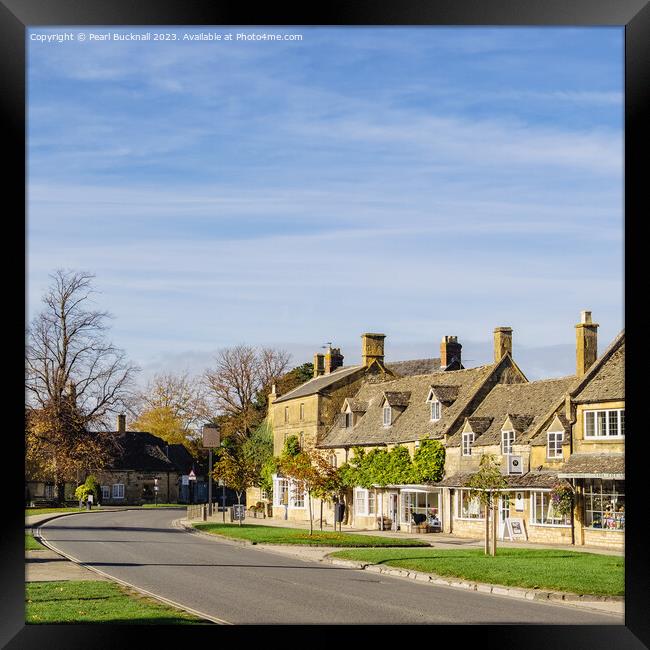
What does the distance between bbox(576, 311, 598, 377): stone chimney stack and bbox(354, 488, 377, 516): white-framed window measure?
551 inches

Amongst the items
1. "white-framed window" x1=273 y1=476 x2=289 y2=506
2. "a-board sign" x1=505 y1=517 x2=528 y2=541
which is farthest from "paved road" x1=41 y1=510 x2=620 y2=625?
"white-framed window" x1=273 y1=476 x2=289 y2=506

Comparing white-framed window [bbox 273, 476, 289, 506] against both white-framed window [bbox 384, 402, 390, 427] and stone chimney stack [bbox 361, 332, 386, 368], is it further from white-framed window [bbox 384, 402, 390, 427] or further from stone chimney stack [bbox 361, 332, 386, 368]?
white-framed window [bbox 384, 402, 390, 427]

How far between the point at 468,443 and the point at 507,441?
8.83 feet

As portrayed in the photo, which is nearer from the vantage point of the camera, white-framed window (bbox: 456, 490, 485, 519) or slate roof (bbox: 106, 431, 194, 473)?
white-framed window (bbox: 456, 490, 485, 519)

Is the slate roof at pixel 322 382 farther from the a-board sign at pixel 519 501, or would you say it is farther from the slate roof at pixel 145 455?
the slate roof at pixel 145 455

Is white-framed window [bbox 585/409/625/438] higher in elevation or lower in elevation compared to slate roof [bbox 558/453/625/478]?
higher

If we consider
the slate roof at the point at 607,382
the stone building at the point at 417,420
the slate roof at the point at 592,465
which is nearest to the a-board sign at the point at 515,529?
the slate roof at the point at 592,465

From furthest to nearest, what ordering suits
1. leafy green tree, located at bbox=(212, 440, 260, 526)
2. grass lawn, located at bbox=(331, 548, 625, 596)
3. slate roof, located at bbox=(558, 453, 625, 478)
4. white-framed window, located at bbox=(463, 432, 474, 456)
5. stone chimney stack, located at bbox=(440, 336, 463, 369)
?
stone chimney stack, located at bbox=(440, 336, 463, 369) → leafy green tree, located at bbox=(212, 440, 260, 526) → white-framed window, located at bbox=(463, 432, 474, 456) → slate roof, located at bbox=(558, 453, 625, 478) → grass lawn, located at bbox=(331, 548, 625, 596)

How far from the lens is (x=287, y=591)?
63.3ft

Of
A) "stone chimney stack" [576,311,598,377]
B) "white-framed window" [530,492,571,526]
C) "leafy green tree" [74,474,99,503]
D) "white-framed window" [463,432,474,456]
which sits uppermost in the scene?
"stone chimney stack" [576,311,598,377]

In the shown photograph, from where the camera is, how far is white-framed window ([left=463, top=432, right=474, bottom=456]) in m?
42.8

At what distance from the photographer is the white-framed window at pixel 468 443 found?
42812 millimetres
